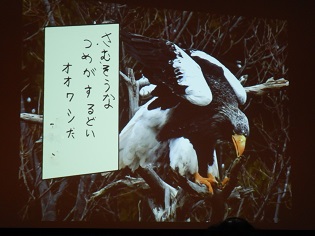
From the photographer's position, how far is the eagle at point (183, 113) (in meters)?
3.83

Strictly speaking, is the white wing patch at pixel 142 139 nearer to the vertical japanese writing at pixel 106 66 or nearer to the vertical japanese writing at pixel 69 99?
the vertical japanese writing at pixel 106 66

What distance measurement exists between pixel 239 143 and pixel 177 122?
1.43 ft

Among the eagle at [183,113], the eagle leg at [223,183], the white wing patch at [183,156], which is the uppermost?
the eagle at [183,113]

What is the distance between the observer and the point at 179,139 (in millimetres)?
3883

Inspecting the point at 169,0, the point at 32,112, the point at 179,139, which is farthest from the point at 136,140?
the point at 169,0

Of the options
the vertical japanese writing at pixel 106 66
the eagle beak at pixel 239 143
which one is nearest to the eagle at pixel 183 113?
the eagle beak at pixel 239 143

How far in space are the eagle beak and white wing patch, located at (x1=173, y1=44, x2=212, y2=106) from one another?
0.29m

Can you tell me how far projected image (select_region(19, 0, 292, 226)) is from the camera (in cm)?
370

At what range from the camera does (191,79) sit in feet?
12.9

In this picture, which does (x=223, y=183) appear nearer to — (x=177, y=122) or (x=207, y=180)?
(x=207, y=180)

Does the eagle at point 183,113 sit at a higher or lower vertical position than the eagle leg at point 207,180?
higher

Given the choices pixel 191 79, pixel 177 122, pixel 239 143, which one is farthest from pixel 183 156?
pixel 191 79

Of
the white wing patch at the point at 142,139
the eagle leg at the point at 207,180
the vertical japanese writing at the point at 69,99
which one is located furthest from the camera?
the eagle leg at the point at 207,180

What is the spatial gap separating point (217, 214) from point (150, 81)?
0.94 metres
